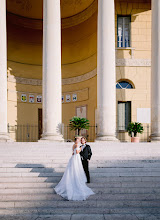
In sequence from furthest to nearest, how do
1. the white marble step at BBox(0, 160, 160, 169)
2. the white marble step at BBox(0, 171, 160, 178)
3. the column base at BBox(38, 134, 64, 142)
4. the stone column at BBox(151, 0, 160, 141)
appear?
the stone column at BBox(151, 0, 160, 141)
the column base at BBox(38, 134, 64, 142)
the white marble step at BBox(0, 160, 160, 169)
the white marble step at BBox(0, 171, 160, 178)

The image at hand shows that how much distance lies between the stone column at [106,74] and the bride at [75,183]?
10.2 meters

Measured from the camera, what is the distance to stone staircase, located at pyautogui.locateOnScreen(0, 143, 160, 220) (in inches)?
323

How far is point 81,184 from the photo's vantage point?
370 inches

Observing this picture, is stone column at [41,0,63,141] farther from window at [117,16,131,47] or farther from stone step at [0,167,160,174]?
window at [117,16,131,47]

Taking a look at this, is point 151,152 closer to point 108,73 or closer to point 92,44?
point 108,73

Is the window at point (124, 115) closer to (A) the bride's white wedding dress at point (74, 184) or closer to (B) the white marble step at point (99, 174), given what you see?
(B) the white marble step at point (99, 174)

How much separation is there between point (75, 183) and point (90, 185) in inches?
33.3

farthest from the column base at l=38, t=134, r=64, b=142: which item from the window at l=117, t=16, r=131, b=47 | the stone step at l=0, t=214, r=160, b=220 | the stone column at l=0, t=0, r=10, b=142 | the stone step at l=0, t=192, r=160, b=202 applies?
the window at l=117, t=16, r=131, b=47

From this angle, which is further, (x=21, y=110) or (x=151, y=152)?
(x=21, y=110)

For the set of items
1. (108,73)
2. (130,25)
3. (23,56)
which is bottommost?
(108,73)

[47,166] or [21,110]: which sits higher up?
[21,110]

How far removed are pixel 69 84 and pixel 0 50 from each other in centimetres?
1216

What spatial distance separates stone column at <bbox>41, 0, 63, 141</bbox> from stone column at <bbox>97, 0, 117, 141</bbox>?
335 centimetres

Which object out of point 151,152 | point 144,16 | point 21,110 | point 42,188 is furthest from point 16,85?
point 42,188
